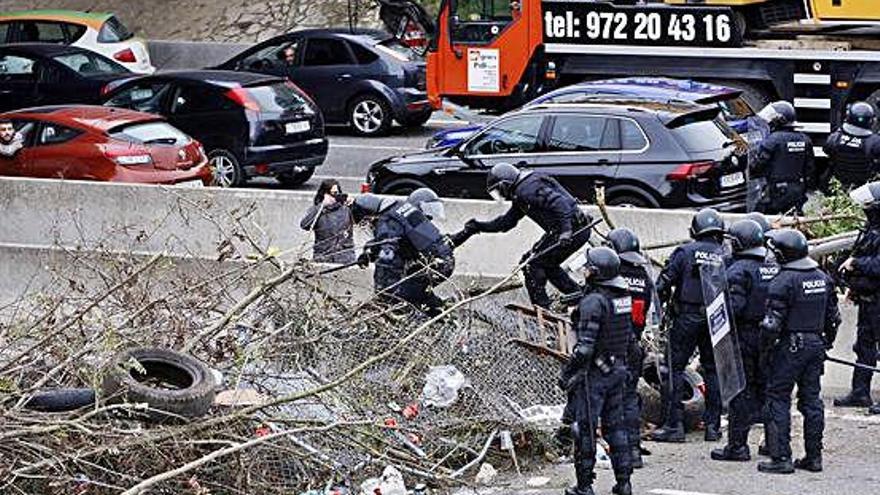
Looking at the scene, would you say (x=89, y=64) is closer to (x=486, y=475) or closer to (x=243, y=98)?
(x=243, y=98)

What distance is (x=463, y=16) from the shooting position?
24.7m

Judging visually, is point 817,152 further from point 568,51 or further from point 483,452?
point 483,452

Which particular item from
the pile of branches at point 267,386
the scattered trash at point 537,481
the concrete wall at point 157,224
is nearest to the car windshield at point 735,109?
the concrete wall at point 157,224

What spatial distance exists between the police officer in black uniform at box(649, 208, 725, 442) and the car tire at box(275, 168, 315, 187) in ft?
33.5

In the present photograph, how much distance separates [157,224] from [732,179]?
5387 mm

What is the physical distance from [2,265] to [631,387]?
801cm

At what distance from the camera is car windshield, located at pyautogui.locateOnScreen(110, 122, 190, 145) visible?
67.9 ft

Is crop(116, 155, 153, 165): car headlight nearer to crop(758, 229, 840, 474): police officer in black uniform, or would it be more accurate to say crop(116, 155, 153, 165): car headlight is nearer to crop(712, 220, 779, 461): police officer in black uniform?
crop(712, 220, 779, 461): police officer in black uniform

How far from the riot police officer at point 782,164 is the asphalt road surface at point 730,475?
150 inches

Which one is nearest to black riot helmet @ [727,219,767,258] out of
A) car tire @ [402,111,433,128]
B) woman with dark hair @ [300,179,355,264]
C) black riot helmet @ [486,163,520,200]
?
black riot helmet @ [486,163,520,200]

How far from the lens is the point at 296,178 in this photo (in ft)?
77.1

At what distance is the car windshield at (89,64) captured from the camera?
26375 millimetres

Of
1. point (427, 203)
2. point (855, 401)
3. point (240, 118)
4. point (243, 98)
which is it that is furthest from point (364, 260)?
point (243, 98)

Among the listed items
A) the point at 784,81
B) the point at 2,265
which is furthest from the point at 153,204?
the point at 784,81
